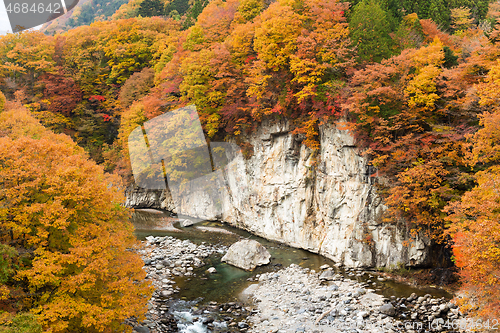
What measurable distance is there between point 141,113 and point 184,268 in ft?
65.8

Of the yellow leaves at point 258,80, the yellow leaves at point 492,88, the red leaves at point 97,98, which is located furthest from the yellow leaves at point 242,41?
the red leaves at point 97,98

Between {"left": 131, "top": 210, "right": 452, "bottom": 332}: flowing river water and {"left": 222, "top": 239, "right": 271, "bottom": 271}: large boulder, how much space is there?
343mm

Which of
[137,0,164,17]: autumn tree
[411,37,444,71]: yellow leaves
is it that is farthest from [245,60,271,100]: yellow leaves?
[137,0,164,17]: autumn tree

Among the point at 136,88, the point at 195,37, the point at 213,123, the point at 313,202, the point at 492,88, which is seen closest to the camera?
the point at 492,88

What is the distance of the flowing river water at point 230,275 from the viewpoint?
16531mm

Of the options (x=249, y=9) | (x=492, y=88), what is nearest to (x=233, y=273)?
(x=492, y=88)

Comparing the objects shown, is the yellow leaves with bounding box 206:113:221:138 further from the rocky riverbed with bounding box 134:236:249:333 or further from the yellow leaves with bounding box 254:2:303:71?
the rocky riverbed with bounding box 134:236:249:333

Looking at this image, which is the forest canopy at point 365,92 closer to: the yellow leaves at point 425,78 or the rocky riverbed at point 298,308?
the yellow leaves at point 425,78

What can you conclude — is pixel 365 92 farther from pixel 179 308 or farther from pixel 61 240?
pixel 61 240

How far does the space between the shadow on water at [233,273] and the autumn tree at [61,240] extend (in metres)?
6.68

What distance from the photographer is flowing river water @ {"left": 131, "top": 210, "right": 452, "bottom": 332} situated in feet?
54.2

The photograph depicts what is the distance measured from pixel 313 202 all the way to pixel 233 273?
7.68 metres

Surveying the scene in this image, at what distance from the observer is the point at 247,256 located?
20906mm

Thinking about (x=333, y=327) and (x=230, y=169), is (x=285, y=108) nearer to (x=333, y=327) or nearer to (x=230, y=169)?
(x=230, y=169)
